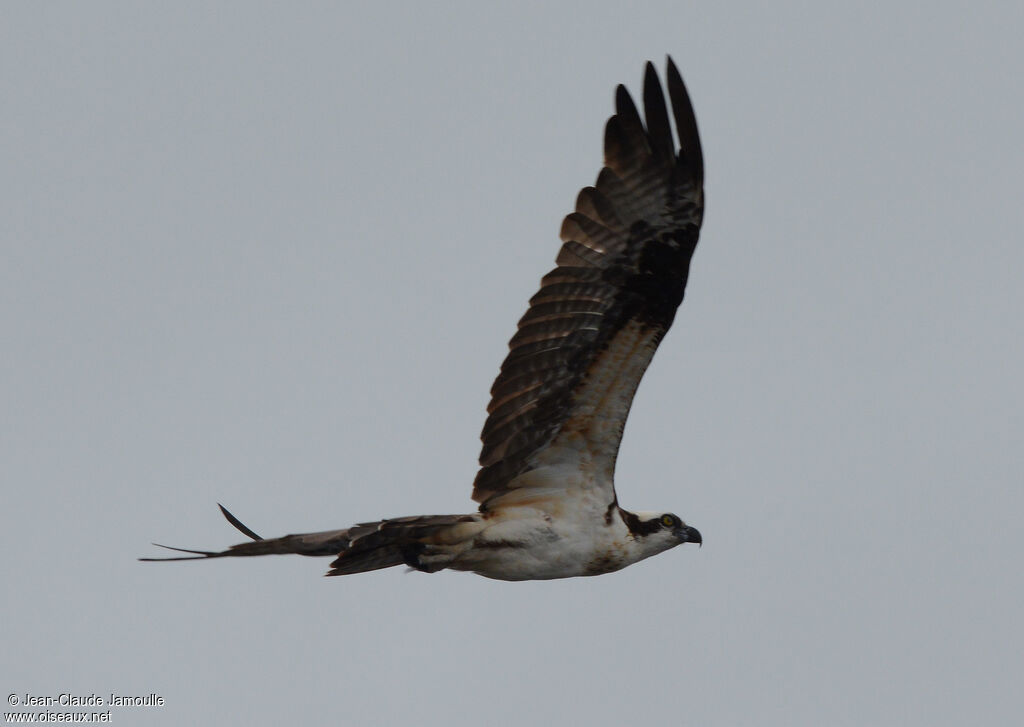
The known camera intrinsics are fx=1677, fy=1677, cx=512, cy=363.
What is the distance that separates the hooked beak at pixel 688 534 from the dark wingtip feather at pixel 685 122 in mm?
2988

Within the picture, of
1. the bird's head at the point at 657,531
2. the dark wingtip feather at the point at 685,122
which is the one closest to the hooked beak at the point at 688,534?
the bird's head at the point at 657,531

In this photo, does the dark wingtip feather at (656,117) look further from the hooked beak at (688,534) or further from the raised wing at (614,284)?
the hooked beak at (688,534)

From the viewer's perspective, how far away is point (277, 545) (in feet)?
43.5

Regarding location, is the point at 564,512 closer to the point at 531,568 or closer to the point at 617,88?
the point at 531,568

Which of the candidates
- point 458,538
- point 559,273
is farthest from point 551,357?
point 458,538

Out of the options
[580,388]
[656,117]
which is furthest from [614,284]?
[656,117]

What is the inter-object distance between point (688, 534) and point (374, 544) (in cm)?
282

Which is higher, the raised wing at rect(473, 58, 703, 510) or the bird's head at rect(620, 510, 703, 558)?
the raised wing at rect(473, 58, 703, 510)

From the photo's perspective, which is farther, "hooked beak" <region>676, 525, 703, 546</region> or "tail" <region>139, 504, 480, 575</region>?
"hooked beak" <region>676, 525, 703, 546</region>

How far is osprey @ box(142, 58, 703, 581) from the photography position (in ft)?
42.0

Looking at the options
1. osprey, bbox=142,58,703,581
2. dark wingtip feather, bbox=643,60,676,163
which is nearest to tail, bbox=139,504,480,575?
osprey, bbox=142,58,703,581

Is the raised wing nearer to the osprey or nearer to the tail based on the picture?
the osprey

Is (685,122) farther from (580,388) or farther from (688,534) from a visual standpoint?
(688,534)

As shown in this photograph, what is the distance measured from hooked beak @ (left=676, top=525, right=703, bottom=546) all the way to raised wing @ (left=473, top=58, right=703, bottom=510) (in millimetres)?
1155
